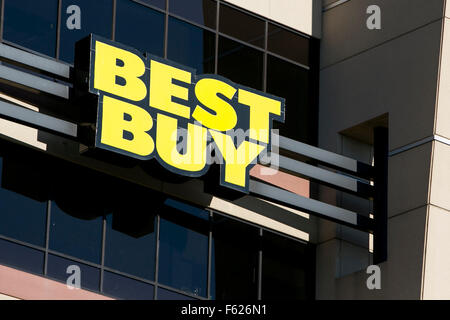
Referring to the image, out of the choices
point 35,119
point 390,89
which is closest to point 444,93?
point 390,89

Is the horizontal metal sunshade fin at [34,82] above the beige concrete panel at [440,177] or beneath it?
above

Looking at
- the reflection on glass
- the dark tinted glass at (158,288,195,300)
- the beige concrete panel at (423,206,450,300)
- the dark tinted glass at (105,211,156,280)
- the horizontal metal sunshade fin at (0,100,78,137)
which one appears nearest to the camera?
the horizontal metal sunshade fin at (0,100,78,137)

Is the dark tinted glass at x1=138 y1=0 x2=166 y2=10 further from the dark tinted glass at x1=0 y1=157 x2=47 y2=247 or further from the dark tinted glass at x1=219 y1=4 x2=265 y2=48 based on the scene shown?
the dark tinted glass at x1=0 y1=157 x2=47 y2=247

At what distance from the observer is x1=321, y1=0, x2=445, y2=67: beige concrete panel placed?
123 feet

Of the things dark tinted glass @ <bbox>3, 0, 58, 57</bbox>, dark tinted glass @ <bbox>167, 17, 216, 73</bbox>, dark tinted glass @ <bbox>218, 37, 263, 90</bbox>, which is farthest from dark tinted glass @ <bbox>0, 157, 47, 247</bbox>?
dark tinted glass @ <bbox>218, 37, 263, 90</bbox>

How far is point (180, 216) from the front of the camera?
35250 millimetres

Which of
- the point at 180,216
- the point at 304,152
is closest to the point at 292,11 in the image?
the point at 304,152

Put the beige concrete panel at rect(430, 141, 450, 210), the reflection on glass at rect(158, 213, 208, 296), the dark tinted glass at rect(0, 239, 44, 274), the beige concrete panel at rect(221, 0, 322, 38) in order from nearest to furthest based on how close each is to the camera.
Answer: the dark tinted glass at rect(0, 239, 44, 274), the reflection on glass at rect(158, 213, 208, 296), the beige concrete panel at rect(430, 141, 450, 210), the beige concrete panel at rect(221, 0, 322, 38)

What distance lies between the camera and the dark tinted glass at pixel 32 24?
33.7m

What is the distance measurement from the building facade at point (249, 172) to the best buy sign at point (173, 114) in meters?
0.23

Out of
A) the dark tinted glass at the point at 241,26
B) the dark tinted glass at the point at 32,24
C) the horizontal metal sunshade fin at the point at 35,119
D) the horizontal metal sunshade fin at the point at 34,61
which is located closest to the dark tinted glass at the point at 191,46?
the dark tinted glass at the point at 241,26

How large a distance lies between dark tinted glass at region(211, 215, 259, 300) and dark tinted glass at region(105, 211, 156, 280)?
185cm

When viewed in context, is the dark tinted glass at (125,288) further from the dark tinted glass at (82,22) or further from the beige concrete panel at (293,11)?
the beige concrete panel at (293,11)

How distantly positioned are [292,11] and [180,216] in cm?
735
